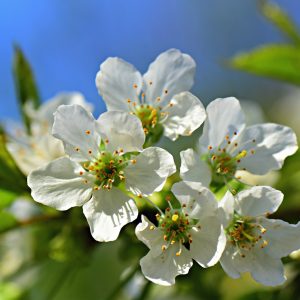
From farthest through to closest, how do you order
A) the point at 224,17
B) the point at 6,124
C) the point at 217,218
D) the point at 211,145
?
the point at 224,17, the point at 6,124, the point at 211,145, the point at 217,218

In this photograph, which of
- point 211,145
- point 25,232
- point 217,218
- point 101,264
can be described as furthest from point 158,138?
point 25,232

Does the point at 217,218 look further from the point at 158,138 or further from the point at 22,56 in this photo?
the point at 22,56

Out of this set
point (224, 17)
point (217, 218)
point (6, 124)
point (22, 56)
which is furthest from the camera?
point (224, 17)

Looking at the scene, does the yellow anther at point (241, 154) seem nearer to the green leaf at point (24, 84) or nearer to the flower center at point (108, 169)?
the flower center at point (108, 169)

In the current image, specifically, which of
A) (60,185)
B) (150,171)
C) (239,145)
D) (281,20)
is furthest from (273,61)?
(60,185)

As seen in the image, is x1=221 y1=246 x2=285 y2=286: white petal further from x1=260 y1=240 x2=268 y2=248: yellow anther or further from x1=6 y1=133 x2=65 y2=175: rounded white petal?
x1=6 y1=133 x2=65 y2=175: rounded white petal

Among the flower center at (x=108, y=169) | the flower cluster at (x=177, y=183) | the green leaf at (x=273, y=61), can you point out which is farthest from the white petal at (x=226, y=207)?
the green leaf at (x=273, y=61)
